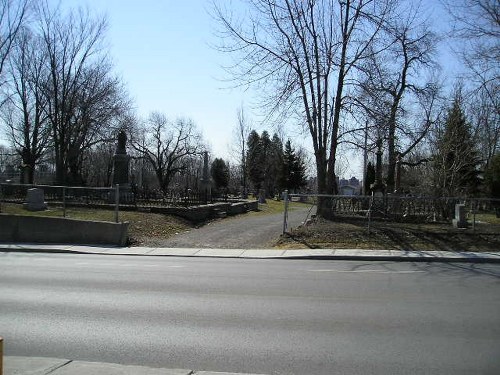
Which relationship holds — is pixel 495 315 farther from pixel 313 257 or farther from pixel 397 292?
pixel 313 257

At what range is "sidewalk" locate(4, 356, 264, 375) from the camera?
4855 millimetres

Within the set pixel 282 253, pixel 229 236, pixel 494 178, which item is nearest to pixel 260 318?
pixel 282 253

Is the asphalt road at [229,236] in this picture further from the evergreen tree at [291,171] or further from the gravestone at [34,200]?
the evergreen tree at [291,171]

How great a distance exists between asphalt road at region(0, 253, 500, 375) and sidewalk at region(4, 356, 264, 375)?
39 cm

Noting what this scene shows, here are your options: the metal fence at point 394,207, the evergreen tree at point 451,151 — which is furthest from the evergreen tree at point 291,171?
the metal fence at point 394,207

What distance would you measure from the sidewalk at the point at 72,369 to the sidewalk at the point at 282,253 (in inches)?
419

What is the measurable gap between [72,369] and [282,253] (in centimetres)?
1162

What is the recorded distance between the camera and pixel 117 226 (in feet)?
60.7

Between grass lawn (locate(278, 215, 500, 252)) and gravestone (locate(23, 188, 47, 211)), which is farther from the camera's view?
gravestone (locate(23, 188, 47, 211))

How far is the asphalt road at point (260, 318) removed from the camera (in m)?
5.62

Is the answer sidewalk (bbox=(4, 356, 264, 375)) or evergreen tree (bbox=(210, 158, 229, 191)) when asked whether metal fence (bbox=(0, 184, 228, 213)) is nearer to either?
sidewalk (bbox=(4, 356, 264, 375))

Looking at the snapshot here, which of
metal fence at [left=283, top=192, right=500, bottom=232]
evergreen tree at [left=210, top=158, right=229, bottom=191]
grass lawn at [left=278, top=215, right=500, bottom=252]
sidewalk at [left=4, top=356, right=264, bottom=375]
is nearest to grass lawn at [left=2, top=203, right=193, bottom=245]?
metal fence at [left=283, top=192, right=500, bottom=232]

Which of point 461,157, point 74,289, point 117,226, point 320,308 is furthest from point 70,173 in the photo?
point 320,308

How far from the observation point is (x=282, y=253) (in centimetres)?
1622
